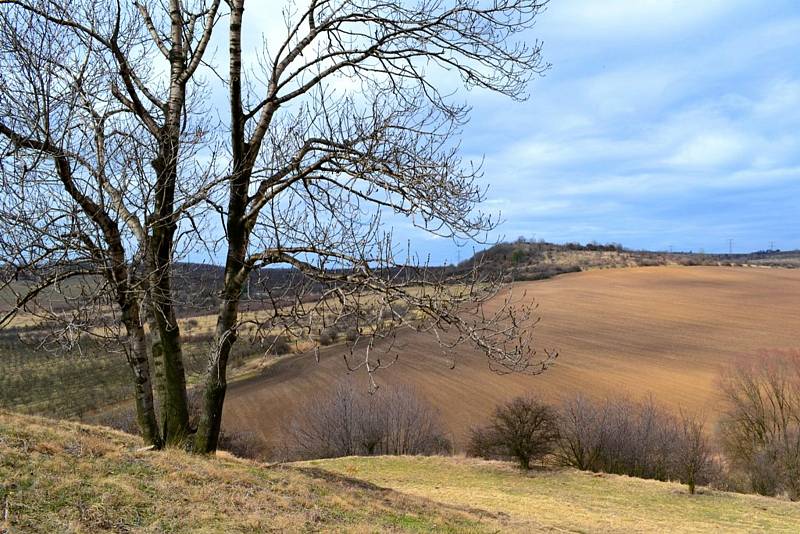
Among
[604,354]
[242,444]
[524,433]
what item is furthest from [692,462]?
[604,354]

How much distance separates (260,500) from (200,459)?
176 cm

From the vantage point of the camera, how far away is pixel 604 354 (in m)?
54.5

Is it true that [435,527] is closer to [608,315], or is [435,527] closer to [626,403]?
[626,403]

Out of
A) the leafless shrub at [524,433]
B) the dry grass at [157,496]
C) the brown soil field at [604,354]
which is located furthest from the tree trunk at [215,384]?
the leafless shrub at [524,433]

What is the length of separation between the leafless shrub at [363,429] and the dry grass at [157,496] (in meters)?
25.2

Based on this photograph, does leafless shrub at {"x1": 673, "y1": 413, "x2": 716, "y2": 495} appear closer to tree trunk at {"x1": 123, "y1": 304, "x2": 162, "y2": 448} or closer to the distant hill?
tree trunk at {"x1": 123, "y1": 304, "x2": 162, "y2": 448}

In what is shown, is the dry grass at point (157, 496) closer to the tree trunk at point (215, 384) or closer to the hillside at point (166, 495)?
the hillside at point (166, 495)

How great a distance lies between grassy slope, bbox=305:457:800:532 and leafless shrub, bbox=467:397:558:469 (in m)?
1.13

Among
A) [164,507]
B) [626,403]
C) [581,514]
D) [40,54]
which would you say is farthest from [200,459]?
[626,403]

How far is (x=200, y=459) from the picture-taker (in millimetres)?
8758

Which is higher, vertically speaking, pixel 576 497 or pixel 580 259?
pixel 580 259

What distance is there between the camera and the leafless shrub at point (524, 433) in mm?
29000

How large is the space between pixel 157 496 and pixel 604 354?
52.6 m

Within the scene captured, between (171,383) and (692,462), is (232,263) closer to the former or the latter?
(171,383)
